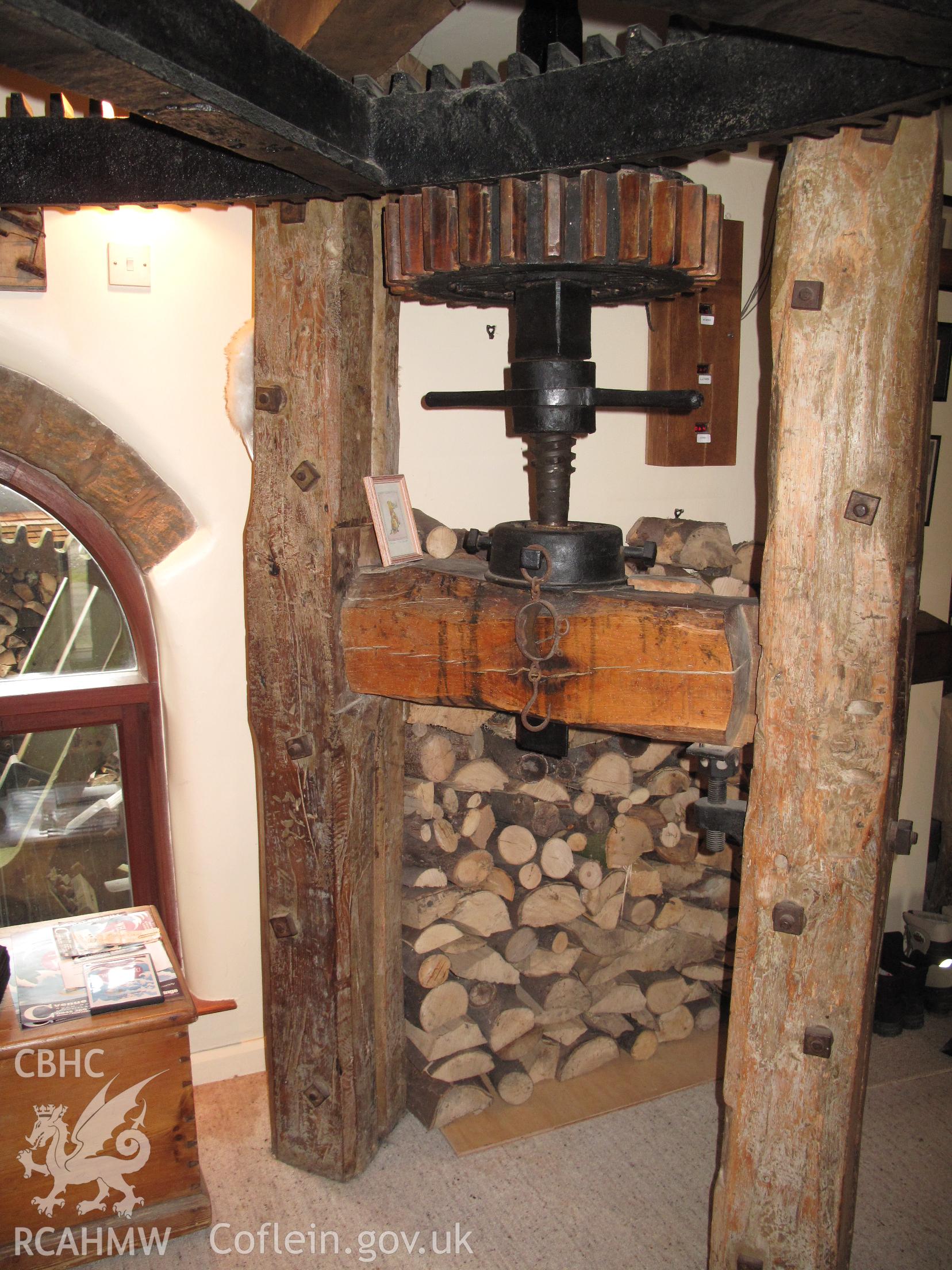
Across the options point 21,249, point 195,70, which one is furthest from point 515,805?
point 195,70

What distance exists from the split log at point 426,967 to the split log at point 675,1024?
0.74 meters

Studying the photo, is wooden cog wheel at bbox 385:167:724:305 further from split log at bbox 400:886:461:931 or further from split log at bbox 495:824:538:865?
split log at bbox 400:886:461:931

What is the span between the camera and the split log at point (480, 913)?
2500 millimetres

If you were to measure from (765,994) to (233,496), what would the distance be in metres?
1.67

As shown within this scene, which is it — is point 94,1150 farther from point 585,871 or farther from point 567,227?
point 567,227

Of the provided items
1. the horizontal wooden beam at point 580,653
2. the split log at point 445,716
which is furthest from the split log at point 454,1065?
the horizontal wooden beam at point 580,653

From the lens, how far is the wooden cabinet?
6.50ft

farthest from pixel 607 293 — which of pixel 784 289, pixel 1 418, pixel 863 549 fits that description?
pixel 1 418

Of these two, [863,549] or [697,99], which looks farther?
[863,549]

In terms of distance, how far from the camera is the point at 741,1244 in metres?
1.73

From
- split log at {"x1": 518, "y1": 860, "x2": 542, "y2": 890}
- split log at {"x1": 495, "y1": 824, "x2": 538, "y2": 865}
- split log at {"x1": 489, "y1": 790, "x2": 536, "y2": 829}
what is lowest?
split log at {"x1": 518, "y1": 860, "x2": 542, "y2": 890}

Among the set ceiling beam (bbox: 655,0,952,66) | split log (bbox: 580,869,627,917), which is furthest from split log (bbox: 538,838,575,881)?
ceiling beam (bbox: 655,0,952,66)

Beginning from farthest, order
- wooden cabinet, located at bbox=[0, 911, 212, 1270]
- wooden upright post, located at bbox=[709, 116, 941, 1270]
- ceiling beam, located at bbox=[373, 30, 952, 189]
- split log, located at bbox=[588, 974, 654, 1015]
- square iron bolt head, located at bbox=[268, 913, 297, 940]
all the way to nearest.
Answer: split log, located at bbox=[588, 974, 654, 1015], square iron bolt head, located at bbox=[268, 913, 297, 940], wooden cabinet, located at bbox=[0, 911, 212, 1270], wooden upright post, located at bbox=[709, 116, 941, 1270], ceiling beam, located at bbox=[373, 30, 952, 189]

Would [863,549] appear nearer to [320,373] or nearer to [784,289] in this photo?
[784,289]
